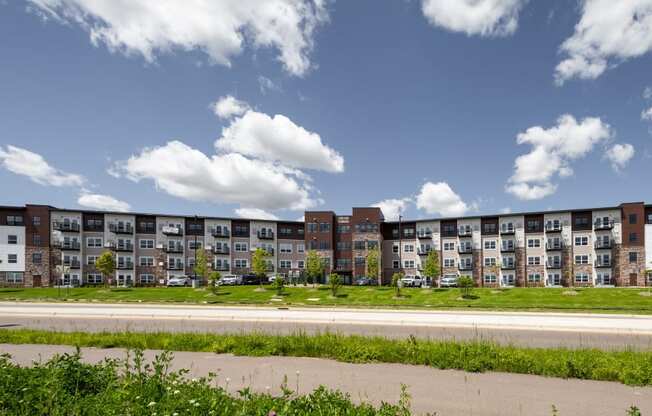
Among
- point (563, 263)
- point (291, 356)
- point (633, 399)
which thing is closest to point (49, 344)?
point (291, 356)

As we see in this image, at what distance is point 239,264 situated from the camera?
67375mm

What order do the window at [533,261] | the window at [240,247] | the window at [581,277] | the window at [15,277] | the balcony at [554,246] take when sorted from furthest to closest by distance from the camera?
1. the window at [240,247]
2. the window at [533,261]
3. the balcony at [554,246]
4. the window at [15,277]
5. the window at [581,277]

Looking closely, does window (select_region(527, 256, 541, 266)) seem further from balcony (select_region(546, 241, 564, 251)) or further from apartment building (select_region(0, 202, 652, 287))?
balcony (select_region(546, 241, 564, 251))

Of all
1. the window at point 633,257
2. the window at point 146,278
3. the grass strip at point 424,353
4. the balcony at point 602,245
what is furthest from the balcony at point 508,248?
the window at point 146,278

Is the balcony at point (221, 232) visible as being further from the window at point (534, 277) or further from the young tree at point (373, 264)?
the window at point (534, 277)

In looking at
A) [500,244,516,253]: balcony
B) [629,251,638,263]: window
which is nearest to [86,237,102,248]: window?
[500,244,516,253]: balcony

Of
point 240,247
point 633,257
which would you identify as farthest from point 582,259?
point 240,247

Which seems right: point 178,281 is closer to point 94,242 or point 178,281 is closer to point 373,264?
point 94,242

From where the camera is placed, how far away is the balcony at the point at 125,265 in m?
61.2

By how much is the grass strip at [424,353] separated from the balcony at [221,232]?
53.8 meters

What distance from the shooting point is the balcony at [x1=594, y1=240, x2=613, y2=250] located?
5488 centimetres

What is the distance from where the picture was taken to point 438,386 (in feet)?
25.7

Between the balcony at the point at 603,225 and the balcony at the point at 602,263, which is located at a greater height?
the balcony at the point at 603,225

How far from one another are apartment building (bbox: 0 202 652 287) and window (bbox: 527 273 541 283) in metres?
0.18
